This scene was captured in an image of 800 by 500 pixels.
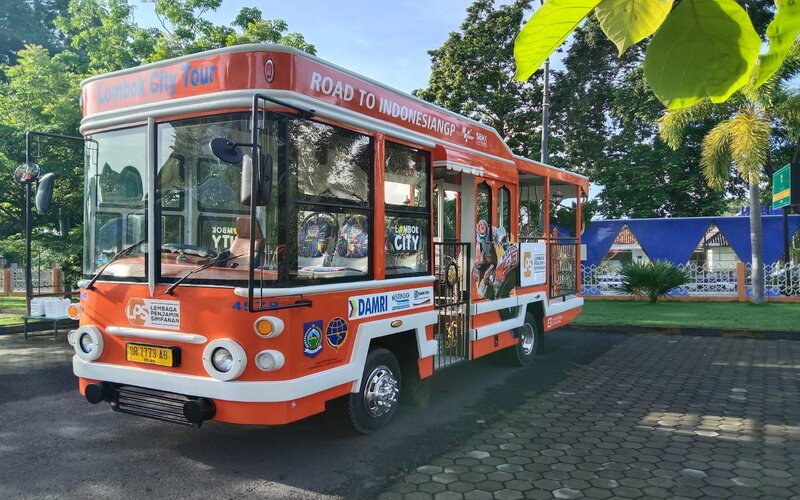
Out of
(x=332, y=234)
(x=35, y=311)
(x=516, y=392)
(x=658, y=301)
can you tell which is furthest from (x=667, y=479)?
(x=658, y=301)

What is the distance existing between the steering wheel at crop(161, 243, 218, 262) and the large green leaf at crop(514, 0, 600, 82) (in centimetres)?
373

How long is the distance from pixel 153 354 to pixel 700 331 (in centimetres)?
956

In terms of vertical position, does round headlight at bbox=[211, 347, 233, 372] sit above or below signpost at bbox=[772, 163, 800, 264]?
below

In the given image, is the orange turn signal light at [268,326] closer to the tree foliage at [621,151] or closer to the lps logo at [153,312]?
the lps logo at [153,312]

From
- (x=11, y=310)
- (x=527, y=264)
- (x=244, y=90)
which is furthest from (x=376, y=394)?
(x=11, y=310)

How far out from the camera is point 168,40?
13.4 metres

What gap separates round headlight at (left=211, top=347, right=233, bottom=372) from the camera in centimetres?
393

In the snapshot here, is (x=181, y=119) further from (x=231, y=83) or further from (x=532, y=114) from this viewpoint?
(x=532, y=114)

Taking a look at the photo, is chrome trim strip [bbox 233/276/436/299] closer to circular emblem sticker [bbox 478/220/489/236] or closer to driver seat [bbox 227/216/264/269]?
driver seat [bbox 227/216/264/269]

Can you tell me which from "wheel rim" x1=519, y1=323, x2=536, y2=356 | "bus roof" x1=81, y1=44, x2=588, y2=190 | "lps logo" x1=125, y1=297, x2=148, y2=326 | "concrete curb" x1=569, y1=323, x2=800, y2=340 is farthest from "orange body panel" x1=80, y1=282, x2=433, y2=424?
"concrete curb" x1=569, y1=323, x2=800, y2=340

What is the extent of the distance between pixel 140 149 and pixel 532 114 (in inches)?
669

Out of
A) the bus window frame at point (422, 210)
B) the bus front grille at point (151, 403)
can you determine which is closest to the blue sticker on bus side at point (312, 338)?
the bus front grille at point (151, 403)

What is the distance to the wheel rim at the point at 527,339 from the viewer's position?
764 centimetres

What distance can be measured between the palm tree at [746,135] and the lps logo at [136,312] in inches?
422
